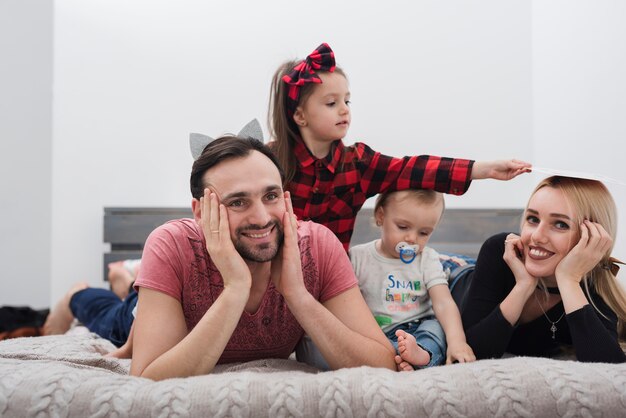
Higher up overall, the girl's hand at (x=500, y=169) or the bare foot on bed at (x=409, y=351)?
the girl's hand at (x=500, y=169)

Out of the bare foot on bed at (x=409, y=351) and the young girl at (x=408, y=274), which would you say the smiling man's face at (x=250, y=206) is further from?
the young girl at (x=408, y=274)

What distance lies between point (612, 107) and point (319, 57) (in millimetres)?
1444

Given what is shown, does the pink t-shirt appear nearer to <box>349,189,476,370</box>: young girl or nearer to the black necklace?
<box>349,189,476,370</box>: young girl

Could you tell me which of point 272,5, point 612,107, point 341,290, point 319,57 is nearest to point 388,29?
point 272,5

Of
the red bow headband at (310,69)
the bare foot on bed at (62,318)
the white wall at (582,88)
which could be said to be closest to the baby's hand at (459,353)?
the red bow headband at (310,69)

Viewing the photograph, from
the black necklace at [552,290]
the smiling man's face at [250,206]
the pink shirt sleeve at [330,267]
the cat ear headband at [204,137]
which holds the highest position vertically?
the cat ear headband at [204,137]

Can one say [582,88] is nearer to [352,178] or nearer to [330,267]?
[352,178]

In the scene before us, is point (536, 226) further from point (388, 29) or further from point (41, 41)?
point (41, 41)

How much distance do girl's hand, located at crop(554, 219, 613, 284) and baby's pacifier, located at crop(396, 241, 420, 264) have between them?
17.3 inches

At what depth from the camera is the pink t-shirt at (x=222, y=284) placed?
1.46 metres

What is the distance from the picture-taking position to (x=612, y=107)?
104 inches

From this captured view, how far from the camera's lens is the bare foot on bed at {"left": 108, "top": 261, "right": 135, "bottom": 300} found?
303 cm

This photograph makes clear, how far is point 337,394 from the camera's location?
1.10 m

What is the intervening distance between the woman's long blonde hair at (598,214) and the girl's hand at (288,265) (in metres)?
0.70
